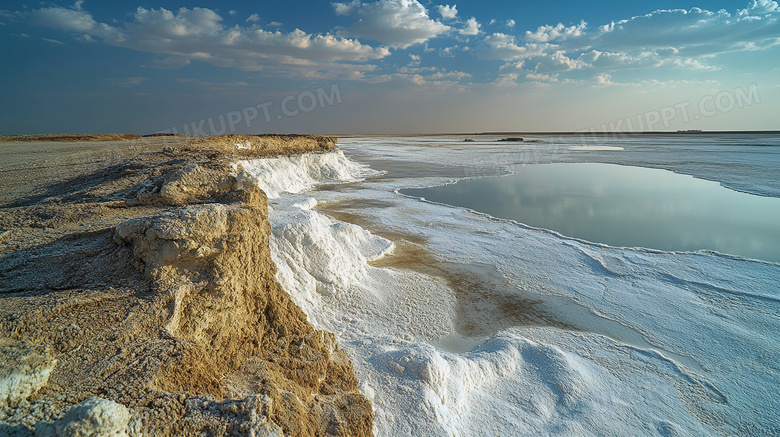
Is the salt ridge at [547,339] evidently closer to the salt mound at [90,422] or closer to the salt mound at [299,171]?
the salt mound at [90,422]

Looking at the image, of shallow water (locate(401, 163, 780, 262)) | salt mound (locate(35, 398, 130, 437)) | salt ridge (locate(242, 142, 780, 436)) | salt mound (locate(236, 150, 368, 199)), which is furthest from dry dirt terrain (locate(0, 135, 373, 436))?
salt mound (locate(236, 150, 368, 199))

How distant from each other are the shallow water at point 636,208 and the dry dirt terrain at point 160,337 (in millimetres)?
8570

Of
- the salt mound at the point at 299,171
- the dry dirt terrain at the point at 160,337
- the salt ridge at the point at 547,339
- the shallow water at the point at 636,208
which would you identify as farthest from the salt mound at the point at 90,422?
the salt mound at the point at 299,171

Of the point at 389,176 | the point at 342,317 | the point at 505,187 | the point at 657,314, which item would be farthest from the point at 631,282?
the point at 389,176

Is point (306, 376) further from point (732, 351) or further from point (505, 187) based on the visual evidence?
point (505, 187)

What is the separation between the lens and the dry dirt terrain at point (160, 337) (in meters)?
1.90

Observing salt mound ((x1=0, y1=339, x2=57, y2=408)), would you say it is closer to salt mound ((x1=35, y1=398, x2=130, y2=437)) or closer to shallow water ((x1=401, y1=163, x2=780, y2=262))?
salt mound ((x1=35, y1=398, x2=130, y2=437))

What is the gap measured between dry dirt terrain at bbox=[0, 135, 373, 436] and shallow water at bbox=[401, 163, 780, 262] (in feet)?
28.1

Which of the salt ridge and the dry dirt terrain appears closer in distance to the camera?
the dry dirt terrain

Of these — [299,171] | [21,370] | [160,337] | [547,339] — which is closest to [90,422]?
[21,370]

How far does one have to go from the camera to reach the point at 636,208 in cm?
1281

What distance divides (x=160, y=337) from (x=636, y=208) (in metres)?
14.7

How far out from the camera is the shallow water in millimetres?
9164

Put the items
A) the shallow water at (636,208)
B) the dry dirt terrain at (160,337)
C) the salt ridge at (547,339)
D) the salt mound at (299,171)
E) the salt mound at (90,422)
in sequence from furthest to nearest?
the salt mound at (299,171), the shallow water at (636,208), the salt ridge at (547,339), the dry dirt terrain at (160,337), the salt mound at (90,422)
